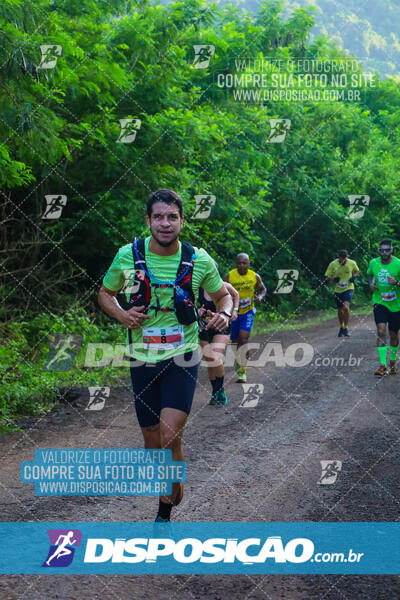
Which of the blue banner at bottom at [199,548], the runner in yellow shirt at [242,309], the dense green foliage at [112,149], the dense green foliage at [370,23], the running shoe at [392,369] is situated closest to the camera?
the blue banner at bottom at [199,548]

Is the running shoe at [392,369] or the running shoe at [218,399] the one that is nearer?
the running shoe at [218,399]

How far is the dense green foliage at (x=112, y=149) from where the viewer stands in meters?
9.95

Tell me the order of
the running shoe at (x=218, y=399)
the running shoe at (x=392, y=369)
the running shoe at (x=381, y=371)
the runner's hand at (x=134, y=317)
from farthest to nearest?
1. the running shoe at (x=392, y=369)
2. the running shoe at (x=381, y=371)
3. the running shoe at (x=218, y=399)
4. the runner's hand at (x=134, y=317)

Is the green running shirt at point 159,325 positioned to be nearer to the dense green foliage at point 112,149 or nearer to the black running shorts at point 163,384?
the black running shorts at point 163,384

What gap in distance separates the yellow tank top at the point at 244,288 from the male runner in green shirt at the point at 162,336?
6772 millimetres

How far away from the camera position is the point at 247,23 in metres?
27.8

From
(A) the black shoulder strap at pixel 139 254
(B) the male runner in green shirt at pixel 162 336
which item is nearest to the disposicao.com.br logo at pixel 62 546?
(B) the male runner in green shirt at pixel 162 336

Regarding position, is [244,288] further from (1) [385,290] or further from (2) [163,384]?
(2) [163,384]

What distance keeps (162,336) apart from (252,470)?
239 centimetres

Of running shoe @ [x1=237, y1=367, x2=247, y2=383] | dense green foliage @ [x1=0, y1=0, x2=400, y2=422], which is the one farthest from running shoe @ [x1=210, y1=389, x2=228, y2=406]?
dense green foliage @ [x1=0, y1=0, x2=400, y2=422]

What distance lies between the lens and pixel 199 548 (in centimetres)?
452

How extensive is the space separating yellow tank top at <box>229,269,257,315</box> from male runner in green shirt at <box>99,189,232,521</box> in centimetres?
677

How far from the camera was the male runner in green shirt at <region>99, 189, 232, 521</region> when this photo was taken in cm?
454

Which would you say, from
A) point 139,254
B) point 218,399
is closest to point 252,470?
point 139,254
